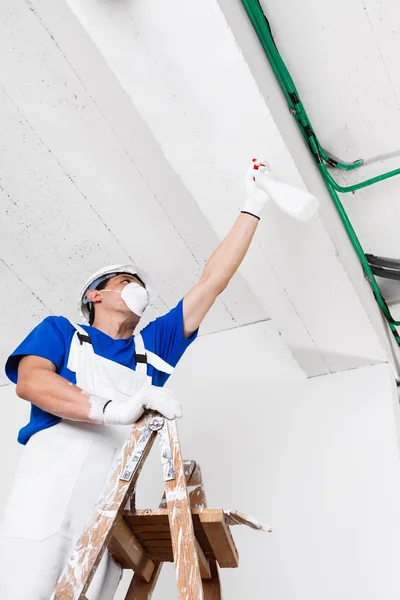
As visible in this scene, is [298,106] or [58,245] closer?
[298,106]

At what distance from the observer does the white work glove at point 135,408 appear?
1144 millimetres

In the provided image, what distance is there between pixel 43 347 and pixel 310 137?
1.08 meters

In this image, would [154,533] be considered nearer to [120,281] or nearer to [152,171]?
[120,281]

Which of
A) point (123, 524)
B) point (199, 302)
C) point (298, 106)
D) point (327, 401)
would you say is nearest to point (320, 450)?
point (327, 401)

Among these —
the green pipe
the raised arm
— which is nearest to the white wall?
the green pipe

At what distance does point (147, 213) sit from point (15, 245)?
1.79 ft

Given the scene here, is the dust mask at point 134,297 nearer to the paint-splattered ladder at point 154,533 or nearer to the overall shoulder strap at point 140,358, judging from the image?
the overall shoulder strap at point 140,358

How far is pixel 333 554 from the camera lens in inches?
64.7

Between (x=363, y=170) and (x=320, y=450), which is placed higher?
(x=363, y=170)

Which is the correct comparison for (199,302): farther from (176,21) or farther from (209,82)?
(176,21)

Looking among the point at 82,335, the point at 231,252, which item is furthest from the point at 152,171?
the point at 82,335

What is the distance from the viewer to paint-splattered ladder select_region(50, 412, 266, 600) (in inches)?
38.3

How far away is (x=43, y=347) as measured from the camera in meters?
1.33

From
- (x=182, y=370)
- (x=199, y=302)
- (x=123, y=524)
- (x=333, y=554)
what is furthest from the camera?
(x=182, y=370)
